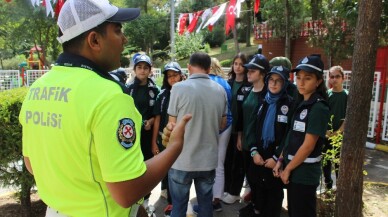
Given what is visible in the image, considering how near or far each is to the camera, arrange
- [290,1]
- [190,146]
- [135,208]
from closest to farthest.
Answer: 1. [135,208]
2. [190,146]
3. [290,1]

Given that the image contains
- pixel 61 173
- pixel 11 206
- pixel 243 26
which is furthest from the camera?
pixel 243 26

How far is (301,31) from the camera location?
622 inches

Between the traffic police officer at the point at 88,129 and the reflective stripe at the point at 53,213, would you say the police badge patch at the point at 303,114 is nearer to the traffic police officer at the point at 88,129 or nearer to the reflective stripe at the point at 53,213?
the traffic police officer at the point at 88,129

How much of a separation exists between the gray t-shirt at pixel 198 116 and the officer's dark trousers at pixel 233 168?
1168 mm

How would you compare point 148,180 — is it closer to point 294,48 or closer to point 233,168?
point 233,168

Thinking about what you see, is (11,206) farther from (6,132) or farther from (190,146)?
(190,146)

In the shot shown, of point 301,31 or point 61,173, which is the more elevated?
point 301,31

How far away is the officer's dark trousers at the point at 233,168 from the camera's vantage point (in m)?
4.44

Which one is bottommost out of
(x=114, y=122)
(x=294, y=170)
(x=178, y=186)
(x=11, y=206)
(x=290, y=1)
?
(x=11, y=206)

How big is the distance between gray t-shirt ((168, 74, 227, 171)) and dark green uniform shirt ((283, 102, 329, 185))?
0.72 m

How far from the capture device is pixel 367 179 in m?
5.45

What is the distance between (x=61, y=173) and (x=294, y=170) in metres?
2.12

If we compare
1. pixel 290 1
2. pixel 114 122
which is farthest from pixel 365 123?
pixel 290 1

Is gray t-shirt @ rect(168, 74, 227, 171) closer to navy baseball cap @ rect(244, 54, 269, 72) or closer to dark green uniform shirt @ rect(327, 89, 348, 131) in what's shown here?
navy baseball cap @ rect(244, 54, 269, 72)
